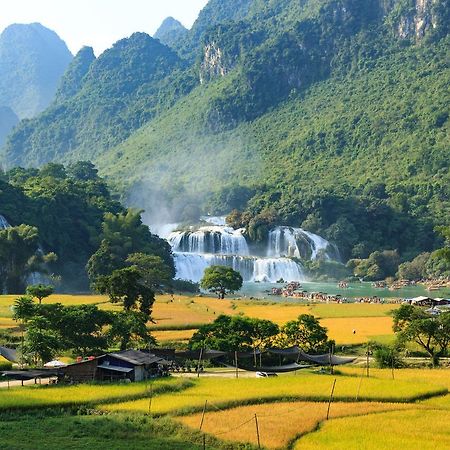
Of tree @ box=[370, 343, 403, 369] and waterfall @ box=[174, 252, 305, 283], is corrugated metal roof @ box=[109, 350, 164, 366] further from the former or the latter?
waterfall @ box=[174, 252, 305, 283]

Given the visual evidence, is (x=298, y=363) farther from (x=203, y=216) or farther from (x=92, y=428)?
(x=203, y=216)

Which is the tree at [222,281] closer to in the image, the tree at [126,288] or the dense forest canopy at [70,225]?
the dense forest canopy at [70,225]

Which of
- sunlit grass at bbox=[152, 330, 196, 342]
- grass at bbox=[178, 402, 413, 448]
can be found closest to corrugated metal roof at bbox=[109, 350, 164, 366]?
grass at bbox=[178, 402, 413, 448]

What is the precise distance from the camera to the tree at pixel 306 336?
4609cm

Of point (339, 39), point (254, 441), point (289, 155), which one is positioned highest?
point (339, 39)

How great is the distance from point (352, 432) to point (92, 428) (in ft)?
28.7

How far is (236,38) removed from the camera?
200 metres

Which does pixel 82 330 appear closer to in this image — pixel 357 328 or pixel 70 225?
pixel 357 328

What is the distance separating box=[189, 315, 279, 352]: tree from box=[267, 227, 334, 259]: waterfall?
75361 mm

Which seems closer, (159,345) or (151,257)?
(159,345)

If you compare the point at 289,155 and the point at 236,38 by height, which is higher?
the point at 236,38

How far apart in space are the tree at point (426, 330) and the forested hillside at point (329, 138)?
76588 millimetres

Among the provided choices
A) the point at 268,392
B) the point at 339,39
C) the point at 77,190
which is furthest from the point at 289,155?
the point at 268,392

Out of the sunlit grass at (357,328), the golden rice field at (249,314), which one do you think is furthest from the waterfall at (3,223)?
the sunlit grass at (357,328)
